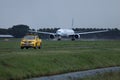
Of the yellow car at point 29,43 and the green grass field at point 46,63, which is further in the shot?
the yellow car at point 29,43

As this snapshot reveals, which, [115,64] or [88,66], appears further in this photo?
[115,64]

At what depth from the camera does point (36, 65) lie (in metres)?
37.5

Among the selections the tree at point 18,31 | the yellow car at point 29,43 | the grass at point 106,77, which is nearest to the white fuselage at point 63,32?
the tree at point 18,31

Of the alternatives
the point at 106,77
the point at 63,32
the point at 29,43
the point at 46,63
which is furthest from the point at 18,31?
the point at 106,77

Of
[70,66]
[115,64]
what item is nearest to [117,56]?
[115,64]

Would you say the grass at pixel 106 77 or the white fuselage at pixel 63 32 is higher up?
the white fuselage at pixel 63 32

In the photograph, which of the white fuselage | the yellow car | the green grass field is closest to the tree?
the white fuselage

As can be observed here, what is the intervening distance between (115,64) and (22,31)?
132595 mm

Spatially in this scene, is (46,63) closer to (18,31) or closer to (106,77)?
(106,77)

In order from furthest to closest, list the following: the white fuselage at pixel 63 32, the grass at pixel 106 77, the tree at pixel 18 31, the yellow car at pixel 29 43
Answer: the tree at pixel 18 31
the white fuselage at pixel 63 32
the yellow car at pixel 29 43
the grass at pixel 106 77

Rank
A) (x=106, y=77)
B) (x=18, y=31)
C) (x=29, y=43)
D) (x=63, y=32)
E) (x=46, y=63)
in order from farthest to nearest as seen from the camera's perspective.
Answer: (x=18, y=31)
(x=63, y=32)
(x=29, y=43)
(x=46, y=63)
(x=106, y=77)

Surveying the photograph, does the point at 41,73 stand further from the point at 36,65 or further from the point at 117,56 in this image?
the point at 117,56

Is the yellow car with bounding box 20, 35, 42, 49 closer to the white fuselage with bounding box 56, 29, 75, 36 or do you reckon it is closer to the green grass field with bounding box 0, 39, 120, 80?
the green grass field with bounding box 0, 39, 120, 80

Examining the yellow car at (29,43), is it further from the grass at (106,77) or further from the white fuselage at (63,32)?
the white fuselage at (63,32)
